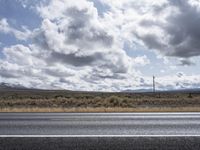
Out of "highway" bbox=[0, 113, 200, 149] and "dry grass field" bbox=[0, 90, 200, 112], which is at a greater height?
"dry grass field" bbox=[0, 90, 200, 112]

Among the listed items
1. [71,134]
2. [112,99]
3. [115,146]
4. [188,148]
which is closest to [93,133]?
[71,134]

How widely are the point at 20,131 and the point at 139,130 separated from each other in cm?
340

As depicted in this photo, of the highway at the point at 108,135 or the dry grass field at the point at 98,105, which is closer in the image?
the highway at the point at 108,135

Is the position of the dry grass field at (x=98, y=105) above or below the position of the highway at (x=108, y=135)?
above

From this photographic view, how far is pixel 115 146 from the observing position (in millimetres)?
8016

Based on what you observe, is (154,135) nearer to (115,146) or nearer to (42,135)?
(115,146)

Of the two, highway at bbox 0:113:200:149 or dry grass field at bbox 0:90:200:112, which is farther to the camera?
dry grass field at bbox 0:90:200:112

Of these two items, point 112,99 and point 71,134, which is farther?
point 112,99

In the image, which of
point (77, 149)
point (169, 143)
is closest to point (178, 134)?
point (169, 143)

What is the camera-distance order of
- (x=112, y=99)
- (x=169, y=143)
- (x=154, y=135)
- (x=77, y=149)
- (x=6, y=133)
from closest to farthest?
(x=77, y=149) < (x=169, y=143) < (x=154, y=135) < (x=6, y=133) < (x=112, y=99)

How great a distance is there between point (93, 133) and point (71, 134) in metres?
0.61

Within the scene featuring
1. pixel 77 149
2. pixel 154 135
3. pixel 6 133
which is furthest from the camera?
pixel 6 133

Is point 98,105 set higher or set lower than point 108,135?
higher

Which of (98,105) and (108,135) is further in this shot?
(98,105)
